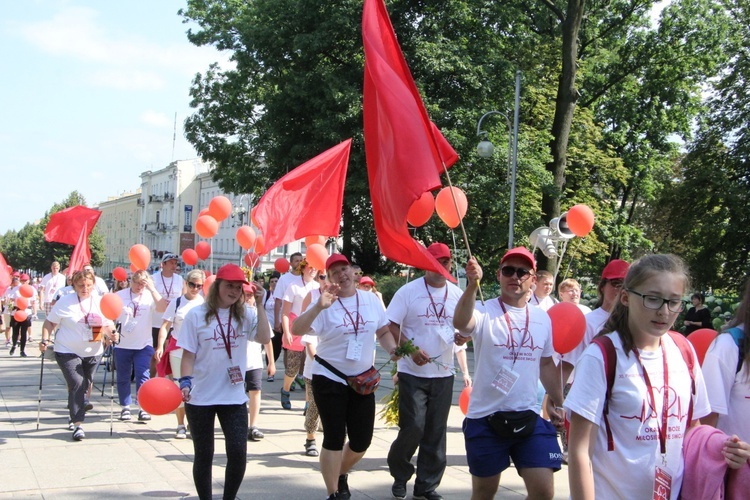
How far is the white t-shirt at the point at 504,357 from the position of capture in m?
4.90

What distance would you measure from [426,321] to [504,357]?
5.40ft

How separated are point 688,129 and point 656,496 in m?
34.2

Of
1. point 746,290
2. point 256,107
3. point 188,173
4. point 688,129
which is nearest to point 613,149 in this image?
point 688,129

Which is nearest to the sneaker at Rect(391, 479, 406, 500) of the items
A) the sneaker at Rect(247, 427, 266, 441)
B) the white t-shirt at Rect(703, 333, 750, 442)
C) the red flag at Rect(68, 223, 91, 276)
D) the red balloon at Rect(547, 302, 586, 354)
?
the red balloon at Rect(547, 302, 586, 354)

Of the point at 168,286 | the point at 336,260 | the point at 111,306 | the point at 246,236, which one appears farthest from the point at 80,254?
the point at 336,260

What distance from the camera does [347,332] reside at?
6398 millimetres

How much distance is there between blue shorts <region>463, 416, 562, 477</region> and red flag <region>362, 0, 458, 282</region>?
104cm

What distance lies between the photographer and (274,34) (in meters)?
26.5

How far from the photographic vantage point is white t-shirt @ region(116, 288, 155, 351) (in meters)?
9.98

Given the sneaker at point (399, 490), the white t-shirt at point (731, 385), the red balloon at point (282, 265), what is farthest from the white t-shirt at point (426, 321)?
the red balloon at point (282, 265)

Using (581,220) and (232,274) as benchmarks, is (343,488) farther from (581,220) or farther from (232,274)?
(581,220)

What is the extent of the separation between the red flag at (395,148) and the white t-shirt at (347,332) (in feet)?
3.47

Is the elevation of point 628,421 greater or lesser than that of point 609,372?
lesser

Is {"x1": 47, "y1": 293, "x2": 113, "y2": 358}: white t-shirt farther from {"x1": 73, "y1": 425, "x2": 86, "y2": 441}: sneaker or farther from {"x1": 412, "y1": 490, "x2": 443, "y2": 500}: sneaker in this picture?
{"x1": 412, "y1": 490, "x2": 443, "y2": 500}: sneaker
